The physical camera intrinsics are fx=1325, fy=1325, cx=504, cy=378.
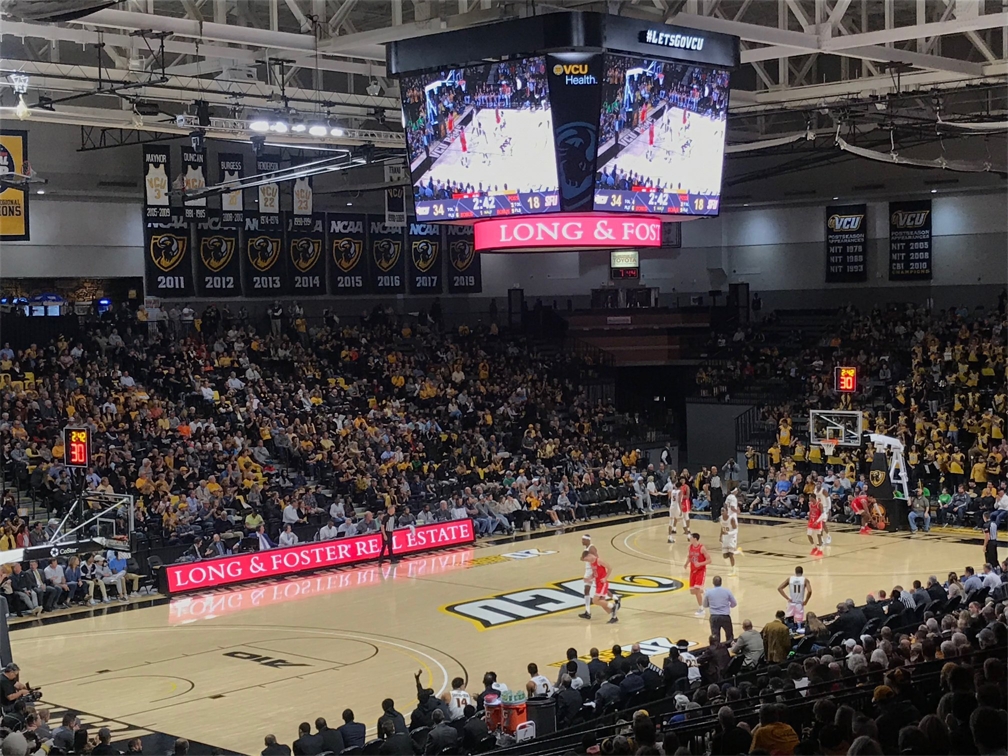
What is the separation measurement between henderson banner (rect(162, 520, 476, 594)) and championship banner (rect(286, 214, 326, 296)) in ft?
43.9

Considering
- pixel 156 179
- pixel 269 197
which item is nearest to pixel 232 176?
pixel 156 179

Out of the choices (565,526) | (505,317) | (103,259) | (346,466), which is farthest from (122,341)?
(505,317)

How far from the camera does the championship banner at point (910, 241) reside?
1731 inches

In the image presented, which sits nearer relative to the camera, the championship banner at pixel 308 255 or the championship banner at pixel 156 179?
the championship banner at pixel 156 179

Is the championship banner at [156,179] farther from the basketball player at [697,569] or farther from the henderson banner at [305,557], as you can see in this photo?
the basketball player at [697,569]

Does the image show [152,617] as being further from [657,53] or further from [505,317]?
[505,317]

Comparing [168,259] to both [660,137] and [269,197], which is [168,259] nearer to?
[269,197]

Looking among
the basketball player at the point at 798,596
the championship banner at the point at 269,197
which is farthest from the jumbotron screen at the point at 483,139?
the championship banner at the point at 269,197

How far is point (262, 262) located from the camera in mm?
40062

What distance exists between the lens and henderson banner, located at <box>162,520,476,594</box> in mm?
25391

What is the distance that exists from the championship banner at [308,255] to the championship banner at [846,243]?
58.0 feet

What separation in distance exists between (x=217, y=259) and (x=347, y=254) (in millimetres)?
4805

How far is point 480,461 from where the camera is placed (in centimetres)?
3525

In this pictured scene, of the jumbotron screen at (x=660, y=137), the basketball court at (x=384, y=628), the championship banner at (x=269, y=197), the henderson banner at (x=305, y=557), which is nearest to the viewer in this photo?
the basketball court at (x=384, y=628)
